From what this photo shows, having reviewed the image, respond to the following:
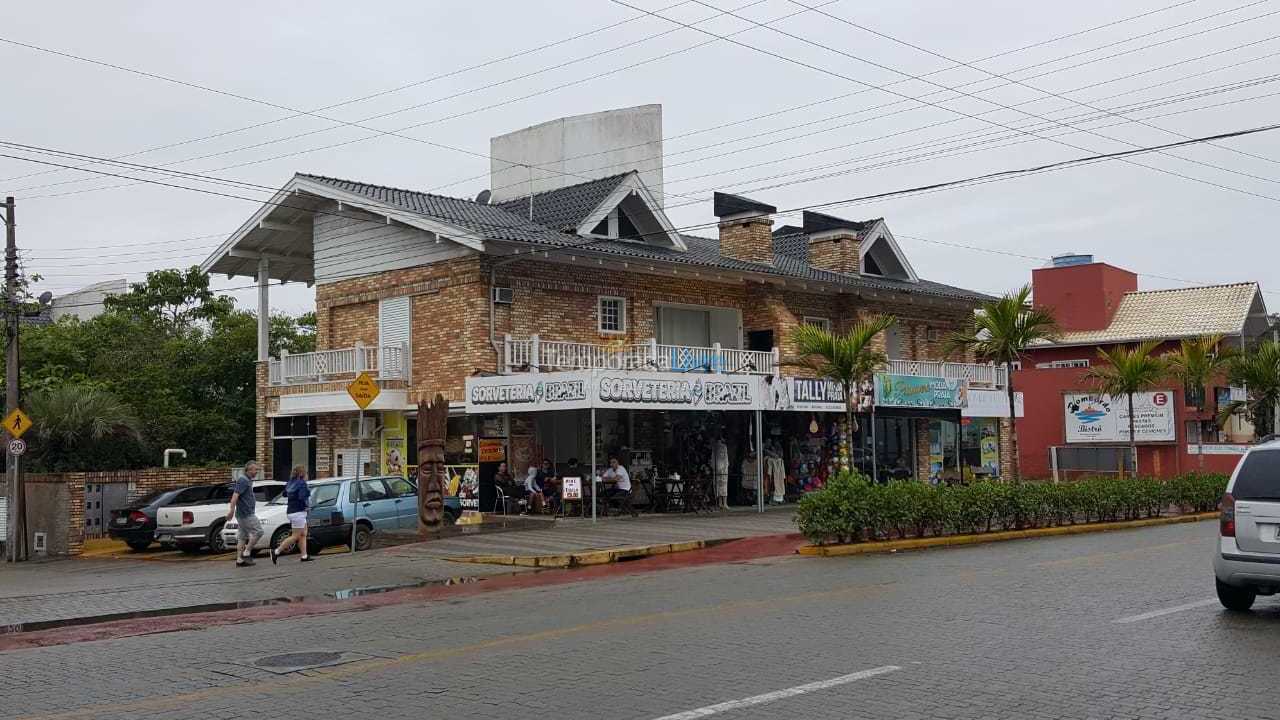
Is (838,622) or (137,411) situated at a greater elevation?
(137,411)

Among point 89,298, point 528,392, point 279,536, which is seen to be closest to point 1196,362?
point 528,392

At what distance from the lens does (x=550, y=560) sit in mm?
18141

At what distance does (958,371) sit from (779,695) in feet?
92.8

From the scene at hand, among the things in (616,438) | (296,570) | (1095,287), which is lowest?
(296,570)

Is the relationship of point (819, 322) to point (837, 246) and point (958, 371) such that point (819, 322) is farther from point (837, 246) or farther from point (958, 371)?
point (958, 371)

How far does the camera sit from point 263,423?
3231 centimetres

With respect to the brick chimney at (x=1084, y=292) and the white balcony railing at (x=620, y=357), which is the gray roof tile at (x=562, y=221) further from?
the brick chimney at (x=1084, y=292)

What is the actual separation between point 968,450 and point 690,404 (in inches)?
664

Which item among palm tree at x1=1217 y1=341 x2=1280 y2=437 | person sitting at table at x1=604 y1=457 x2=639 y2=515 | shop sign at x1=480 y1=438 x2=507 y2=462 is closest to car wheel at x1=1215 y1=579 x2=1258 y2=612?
person sitting at table at x1=604 y1=457 x2=639 y2=515

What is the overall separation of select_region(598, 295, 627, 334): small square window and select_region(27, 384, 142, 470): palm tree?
A: 11.8 metres

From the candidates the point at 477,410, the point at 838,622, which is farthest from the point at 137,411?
the point at 838,622

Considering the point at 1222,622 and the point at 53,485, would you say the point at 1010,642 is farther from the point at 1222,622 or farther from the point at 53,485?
the point at 53,485

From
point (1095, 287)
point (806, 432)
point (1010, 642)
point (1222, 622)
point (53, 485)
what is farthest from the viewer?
point (1095, 287)

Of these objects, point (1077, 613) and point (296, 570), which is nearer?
point (1077, 613)
